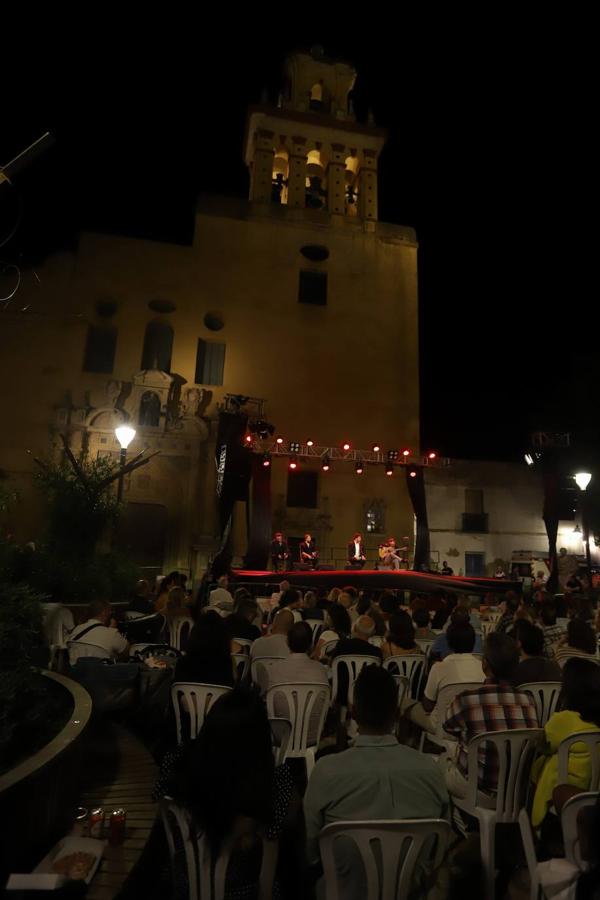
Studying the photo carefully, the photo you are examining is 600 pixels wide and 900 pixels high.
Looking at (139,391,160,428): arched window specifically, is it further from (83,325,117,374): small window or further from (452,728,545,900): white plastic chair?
(452,728,545,900): white plastic chair

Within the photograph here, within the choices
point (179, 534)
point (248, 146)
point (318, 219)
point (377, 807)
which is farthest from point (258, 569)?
point (248, 146)

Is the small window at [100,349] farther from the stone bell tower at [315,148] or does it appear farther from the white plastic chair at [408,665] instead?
the white plastic chair at [408,665]

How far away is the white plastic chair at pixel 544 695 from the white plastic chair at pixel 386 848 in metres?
2.35

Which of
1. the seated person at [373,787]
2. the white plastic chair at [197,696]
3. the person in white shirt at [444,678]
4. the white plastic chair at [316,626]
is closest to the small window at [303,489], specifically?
the white plastic chair at [316,626]

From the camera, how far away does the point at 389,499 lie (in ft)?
75.3

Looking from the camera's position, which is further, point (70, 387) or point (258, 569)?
point (70, 387)

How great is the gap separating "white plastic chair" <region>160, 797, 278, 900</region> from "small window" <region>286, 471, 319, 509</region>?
20.2 metres

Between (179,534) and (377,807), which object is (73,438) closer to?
(179,534)

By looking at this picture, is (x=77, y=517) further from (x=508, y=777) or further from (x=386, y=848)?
(x=386, y=848)

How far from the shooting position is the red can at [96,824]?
9.23ft

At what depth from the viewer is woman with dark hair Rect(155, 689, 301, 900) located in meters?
1.91

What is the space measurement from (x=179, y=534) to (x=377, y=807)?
62.5 feet

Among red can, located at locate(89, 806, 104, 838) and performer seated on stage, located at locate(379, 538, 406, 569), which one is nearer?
red can, located at locate(89, 806, 104, 838)

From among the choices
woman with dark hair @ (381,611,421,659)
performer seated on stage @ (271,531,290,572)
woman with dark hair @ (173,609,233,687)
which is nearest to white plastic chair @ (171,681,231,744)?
woman with dark hair @ (173,609,233,687)
